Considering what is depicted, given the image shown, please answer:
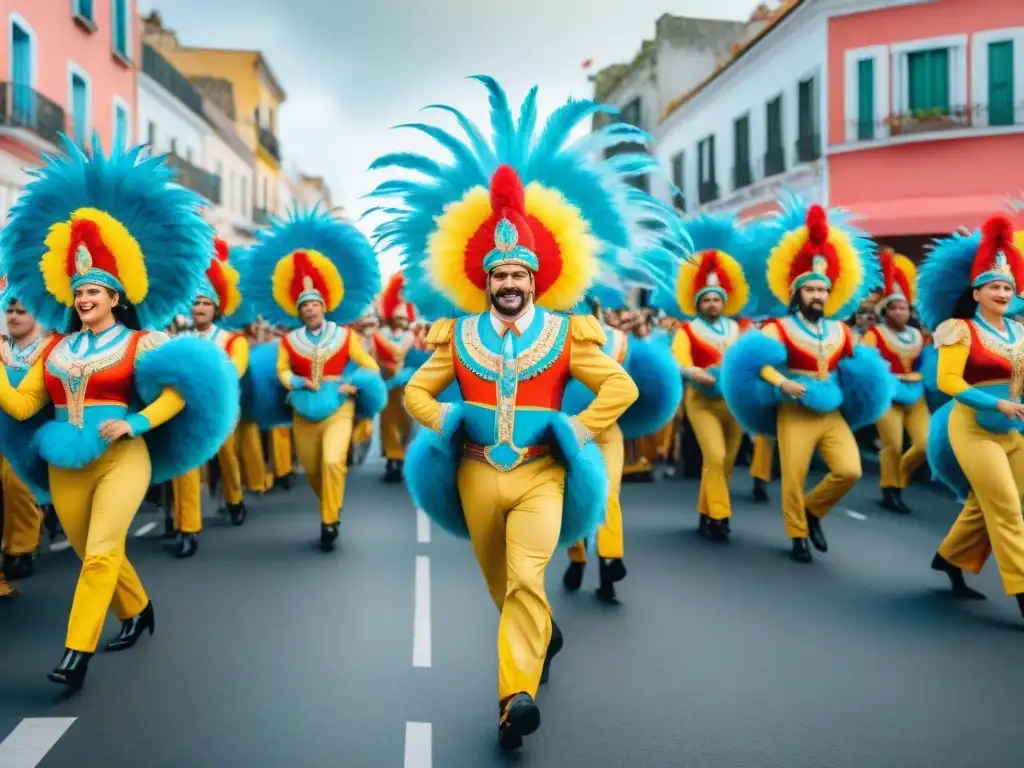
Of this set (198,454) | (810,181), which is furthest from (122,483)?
(810,181)

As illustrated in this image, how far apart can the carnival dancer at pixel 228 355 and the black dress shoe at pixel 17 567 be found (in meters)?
1.08

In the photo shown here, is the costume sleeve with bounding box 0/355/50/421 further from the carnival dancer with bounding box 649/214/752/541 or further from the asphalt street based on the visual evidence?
the carnival dancer with bounding box 649/214/752/541

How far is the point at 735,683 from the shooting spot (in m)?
5.29

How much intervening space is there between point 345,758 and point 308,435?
491 centimetres

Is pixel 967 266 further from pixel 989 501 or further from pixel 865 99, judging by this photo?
pixel 865 99

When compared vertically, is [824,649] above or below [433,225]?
below

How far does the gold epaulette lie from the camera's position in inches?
195

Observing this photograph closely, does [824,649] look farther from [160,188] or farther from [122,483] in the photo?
[160,188]

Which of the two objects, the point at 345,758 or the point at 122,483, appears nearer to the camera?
the point at 345,758

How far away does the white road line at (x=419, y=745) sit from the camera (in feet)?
14.1

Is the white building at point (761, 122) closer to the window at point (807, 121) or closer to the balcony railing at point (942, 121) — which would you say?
the window at point (807, 121)

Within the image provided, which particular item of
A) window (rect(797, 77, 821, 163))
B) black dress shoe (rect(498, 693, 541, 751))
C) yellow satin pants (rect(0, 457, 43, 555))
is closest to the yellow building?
window (rect(797, 77, 821, 163))

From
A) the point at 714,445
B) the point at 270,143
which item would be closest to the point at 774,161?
the point at 714,445

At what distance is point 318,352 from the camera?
9.26 meters
